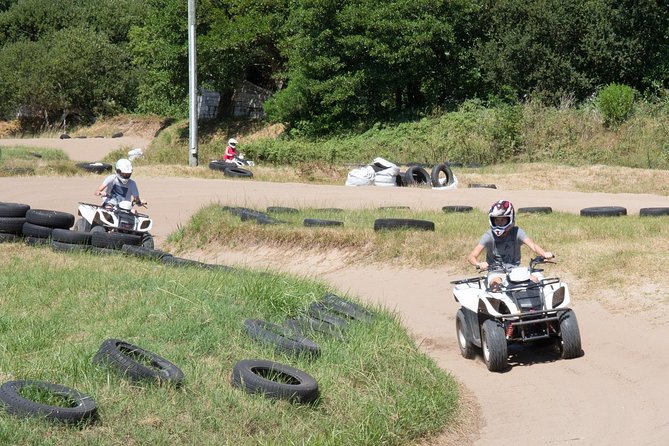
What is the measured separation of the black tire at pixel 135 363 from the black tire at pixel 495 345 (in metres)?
3.68

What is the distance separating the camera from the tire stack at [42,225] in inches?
655

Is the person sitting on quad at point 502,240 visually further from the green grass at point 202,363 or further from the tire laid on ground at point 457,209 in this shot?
the tire laid on ground at point 457,209

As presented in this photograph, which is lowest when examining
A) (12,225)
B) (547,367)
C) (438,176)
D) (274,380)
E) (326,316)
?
(547,367)

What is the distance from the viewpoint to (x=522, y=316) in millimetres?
10156

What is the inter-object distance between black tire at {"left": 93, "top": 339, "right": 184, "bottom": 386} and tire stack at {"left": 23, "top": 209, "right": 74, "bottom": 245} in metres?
8.89

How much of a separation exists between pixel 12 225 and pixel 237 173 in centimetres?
1301

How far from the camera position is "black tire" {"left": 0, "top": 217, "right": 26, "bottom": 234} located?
16.9 m

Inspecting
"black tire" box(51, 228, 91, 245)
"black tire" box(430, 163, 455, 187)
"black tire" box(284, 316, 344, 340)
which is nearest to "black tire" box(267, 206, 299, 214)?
"black tire" box(51, 228, 91, 245)

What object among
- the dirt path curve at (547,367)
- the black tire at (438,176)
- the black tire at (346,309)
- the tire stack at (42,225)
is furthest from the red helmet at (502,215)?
the black tire at (438,176)

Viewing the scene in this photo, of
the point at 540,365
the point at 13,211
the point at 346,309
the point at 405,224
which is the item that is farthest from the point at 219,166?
the point at 540,365

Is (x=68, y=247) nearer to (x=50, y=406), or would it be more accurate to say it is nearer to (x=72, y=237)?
(x=72, y=237)

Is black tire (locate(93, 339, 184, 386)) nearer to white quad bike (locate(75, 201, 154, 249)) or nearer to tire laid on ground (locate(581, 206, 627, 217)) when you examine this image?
white quad bike (locate(75, 201, 154, 249))

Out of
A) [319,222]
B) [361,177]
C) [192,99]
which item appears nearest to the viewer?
[319,222]

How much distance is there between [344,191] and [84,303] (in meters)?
15.4
